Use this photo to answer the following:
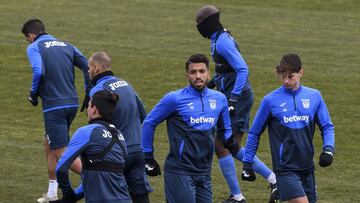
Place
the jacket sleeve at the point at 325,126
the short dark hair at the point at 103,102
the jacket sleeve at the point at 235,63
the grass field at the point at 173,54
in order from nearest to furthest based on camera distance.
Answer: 1. the short dark hair at the point at 103,102
2. the jacket sleeve at the point at 325,126
3. the jacket sleeve at the point at 235,63
4. the grass field at the point at 173,54

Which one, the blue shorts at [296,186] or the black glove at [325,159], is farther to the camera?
the blue shorts at [296,186]

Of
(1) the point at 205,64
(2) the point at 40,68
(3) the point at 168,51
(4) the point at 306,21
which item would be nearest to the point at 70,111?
(2) the point at 40,68

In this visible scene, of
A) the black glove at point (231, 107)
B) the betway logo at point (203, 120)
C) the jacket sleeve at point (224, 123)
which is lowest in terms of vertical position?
the black glove at point (231, 107)

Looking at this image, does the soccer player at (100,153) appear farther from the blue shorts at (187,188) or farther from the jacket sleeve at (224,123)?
the jacket sleeve at (224,123)

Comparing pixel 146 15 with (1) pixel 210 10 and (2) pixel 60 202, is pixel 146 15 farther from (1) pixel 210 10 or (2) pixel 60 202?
(2) pixel 60 202

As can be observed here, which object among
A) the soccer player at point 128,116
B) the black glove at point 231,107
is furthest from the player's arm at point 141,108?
the black glove at point 231,107

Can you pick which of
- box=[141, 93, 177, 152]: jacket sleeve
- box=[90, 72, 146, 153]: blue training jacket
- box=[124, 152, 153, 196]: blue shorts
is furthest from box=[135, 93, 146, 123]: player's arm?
box=[141, 93, 177, 152]: jacket sleeve

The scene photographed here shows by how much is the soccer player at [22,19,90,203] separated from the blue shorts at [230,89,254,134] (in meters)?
2.06

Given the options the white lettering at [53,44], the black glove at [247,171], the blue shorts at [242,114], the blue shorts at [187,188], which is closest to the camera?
the blue shorts at [187,188]

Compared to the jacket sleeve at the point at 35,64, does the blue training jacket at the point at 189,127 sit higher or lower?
lower

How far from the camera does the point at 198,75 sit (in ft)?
35.2

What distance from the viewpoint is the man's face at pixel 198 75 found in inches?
422

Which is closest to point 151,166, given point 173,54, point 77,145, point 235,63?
point 77,145

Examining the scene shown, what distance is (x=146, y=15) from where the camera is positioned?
1139 inches
